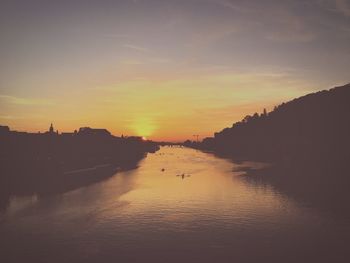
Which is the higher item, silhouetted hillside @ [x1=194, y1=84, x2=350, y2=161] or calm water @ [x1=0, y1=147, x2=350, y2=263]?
silhouetted hillside @ [x1=194, y1=84, x2=350, y2=161]

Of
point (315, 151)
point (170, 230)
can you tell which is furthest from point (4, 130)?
point (315, 151)

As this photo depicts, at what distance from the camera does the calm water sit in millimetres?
37219

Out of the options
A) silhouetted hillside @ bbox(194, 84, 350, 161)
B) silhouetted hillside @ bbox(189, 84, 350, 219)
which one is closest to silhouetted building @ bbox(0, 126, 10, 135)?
silhouetted hillside @ bbox(189, 84, 350, 219)

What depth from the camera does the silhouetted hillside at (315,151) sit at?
77.4m

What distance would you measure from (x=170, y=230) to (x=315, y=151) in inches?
4668

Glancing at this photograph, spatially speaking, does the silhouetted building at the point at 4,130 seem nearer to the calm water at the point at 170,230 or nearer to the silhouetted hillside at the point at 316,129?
the calm water at the point at 170,230

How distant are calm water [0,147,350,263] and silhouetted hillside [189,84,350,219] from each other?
37.0 ft

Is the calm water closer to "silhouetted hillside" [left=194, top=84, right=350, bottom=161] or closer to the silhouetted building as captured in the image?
the silhouetted building

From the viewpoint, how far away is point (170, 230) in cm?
4594

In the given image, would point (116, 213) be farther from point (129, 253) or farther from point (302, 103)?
point (302, 103)

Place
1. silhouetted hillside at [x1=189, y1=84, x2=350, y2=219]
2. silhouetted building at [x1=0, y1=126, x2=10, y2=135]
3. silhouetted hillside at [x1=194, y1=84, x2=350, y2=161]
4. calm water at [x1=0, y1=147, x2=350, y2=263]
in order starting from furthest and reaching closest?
silhouetted hillside at [x1=194, y1=84, x2=350, y2=161] → silhouetted building at [x1=0, y1=126, x2=10, y2=135] → silhouetted hillside at [x1=189, y1=84, x2=350, y2=219] → calm water at [x1=0, y1=147, x2=350, y2=263]

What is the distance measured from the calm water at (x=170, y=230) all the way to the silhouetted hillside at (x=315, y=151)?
1129 cm

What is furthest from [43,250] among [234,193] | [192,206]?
[234,193]

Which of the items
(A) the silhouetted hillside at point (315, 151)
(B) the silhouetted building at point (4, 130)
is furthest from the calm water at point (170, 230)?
(B) the silhouetted building at point (4, 130)
